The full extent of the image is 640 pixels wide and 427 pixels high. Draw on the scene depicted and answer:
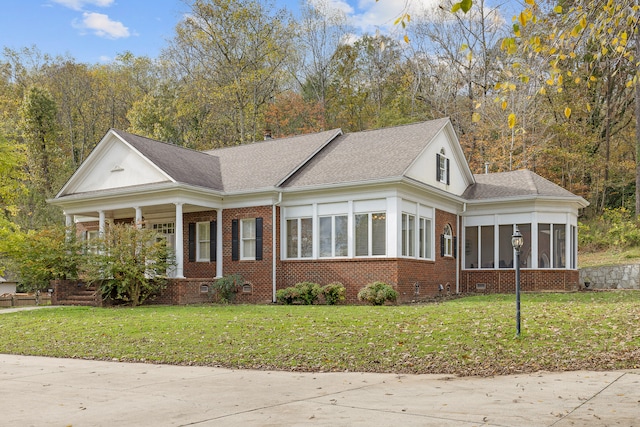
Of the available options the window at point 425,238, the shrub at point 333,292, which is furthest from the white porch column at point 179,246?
the window at point 425,238

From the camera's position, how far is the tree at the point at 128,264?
20094 millimetres

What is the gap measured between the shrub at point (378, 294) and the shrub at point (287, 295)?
7.44 feet

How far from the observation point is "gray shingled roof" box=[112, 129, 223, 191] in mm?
22380

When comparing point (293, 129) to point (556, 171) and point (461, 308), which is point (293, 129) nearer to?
point (556, 171)

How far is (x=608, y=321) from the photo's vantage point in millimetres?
12672

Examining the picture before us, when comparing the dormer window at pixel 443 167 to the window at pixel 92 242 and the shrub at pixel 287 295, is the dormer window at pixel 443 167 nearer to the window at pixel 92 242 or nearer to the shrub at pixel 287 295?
the shrub at pixel 287 295

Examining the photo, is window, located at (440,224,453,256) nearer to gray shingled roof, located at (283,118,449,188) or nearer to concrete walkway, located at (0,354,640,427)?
gray shingled roof, located at (283,118,449,188)

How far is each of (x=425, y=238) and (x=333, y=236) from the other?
11.2 ft

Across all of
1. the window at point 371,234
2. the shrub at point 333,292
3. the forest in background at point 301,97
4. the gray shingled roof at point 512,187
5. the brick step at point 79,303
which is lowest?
Result: the brick step at point 79,303

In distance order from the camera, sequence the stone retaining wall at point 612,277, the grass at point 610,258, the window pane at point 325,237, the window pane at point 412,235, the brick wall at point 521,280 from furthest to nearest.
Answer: the grass at point 610,258 → the stone retaining wall at point 612,277 → the brick wall at point 521,280 → the window pane at point 325,237 → the window pane at point 412,235

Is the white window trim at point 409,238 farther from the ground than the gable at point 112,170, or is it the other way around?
the gable at point 112,170

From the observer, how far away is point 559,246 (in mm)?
23453

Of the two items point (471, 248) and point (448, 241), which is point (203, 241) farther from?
point (471, 248)

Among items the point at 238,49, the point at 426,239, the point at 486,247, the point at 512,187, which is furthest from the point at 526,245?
the point at 238,49
